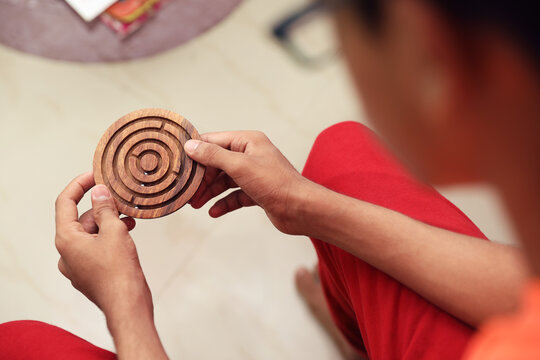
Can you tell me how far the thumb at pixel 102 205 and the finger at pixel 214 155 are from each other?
0.16 m

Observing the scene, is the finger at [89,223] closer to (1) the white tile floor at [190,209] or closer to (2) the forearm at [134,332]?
(2) the forearm at [134,332]

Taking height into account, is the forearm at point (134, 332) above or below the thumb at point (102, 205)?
below

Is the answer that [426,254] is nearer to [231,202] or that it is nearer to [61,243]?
[231,202]

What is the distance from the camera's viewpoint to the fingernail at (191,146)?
803 mm

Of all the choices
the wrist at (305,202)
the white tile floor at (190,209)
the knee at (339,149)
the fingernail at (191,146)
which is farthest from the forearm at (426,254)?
the white tile floor at (190,209)

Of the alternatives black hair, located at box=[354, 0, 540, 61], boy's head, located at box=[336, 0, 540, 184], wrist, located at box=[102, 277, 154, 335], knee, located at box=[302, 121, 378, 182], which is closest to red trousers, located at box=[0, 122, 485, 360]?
knee, located at box=[302, 121, 378, 182]

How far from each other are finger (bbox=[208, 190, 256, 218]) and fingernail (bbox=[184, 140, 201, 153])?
0.64 feet

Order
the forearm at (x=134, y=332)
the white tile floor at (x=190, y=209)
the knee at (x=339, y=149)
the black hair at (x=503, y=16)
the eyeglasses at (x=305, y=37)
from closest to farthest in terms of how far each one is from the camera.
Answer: the black hair at (x=503, y=16) < the forearm at (x=134, y=332) < the knee at (x=339, y=149) < the white tile floor at (x=190, y=209) < the eyeglasses at (x=305, y=37)

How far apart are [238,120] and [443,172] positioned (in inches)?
42.6

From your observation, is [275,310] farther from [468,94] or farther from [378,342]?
[468,94]

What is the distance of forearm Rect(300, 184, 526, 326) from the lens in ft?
2.27

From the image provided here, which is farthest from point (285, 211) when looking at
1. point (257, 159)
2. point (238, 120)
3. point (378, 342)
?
point (238, 120)

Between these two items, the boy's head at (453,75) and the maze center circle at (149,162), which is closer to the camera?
the boy's head at (453,75)

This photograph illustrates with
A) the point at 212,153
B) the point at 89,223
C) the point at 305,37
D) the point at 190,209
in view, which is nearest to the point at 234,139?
the point at 212,153
